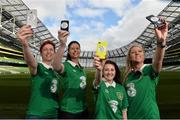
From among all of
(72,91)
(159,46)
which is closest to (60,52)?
(72,91)

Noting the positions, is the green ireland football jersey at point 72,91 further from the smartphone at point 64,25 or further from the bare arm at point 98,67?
the smartphone at point 64,25

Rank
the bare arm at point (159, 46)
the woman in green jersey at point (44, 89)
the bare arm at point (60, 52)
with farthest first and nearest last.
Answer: the woman in green jersey at point (44, 89) < the bare arm at point (60, 52) < the bare arm at point (159, 46)

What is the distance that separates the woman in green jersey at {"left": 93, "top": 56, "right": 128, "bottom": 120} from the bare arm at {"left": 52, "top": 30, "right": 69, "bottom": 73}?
0.50 m

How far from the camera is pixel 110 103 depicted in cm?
558

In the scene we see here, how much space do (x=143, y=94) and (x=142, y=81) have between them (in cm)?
19

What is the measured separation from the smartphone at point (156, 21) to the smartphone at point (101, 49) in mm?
693

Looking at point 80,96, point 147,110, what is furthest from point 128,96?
point 80,96

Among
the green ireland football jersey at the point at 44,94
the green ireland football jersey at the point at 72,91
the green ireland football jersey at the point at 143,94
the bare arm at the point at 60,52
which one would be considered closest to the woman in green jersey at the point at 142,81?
the green ireland football jersey at the point at 143,94

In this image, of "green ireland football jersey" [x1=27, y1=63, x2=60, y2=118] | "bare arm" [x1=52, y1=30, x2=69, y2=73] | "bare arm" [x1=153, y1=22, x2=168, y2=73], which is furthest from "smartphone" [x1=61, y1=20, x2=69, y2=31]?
"bare arm" [x1=153, y1=22, x2=168, y2=73]

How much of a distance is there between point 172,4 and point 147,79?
93565 mm

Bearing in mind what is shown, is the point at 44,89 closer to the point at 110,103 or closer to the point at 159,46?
the point at 110,103

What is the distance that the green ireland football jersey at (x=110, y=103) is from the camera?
18.3 feet

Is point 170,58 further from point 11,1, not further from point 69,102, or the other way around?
point 69,102

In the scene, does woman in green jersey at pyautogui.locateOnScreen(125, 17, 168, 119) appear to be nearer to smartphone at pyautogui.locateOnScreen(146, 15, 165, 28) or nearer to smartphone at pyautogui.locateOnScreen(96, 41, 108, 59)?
smartphone at pyautogui.locateOnScreen(146, 15, 165, 28)
